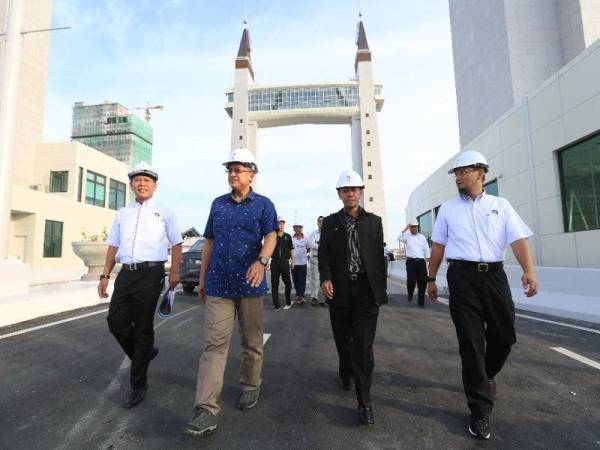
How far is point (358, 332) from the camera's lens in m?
3.18

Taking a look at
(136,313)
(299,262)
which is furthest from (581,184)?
(136,313)

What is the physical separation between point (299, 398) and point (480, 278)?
183 cm

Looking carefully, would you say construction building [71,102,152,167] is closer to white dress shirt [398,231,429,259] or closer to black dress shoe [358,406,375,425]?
white dress shirt [398,231,429,259]

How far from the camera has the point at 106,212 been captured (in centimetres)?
3178

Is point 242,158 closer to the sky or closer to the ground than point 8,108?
closer to the ground

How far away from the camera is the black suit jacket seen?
3.29 m

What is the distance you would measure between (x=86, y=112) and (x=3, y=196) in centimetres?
13809

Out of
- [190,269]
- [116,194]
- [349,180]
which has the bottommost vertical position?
[190,269]

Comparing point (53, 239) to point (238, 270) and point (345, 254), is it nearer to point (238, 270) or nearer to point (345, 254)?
point (238, 270)

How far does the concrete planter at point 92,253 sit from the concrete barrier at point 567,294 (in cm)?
1272

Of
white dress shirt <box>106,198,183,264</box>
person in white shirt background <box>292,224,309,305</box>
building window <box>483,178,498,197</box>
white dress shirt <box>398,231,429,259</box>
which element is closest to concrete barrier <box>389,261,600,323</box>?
white dress shirt <box>398,231,429,259</box>

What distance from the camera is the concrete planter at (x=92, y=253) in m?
13.3

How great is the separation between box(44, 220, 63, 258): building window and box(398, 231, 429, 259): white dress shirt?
24.2 metres

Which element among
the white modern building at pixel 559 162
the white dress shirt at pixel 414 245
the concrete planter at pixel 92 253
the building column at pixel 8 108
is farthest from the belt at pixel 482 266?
the concrete planter at pixel 92 253
